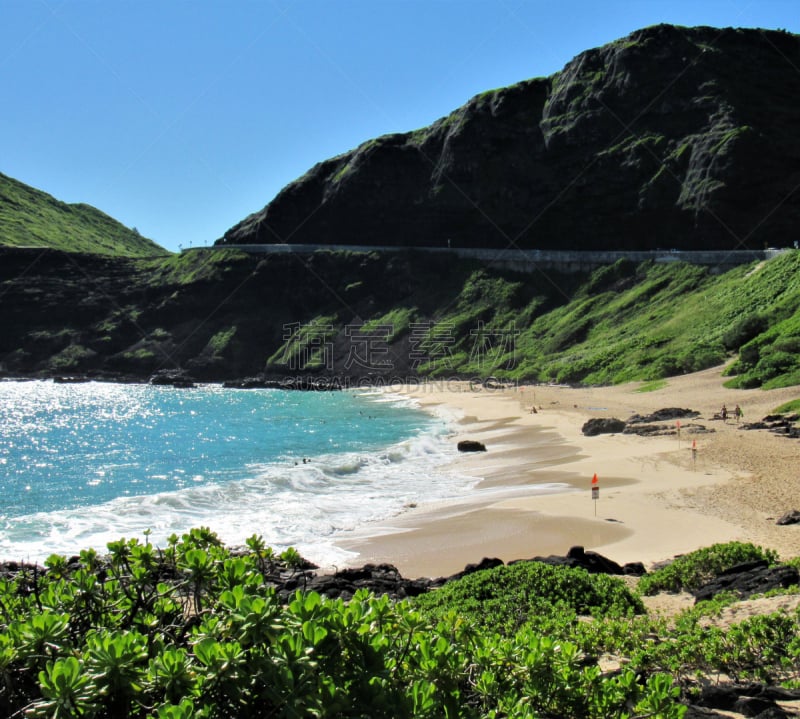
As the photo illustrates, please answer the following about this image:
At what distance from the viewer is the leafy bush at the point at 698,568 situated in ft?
36.1

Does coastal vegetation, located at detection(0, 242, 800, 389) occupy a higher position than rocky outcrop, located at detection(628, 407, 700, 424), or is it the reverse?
coastal vegetation, located at detection(0, 242, 800, 389)

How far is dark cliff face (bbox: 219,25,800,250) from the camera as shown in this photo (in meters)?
75.5

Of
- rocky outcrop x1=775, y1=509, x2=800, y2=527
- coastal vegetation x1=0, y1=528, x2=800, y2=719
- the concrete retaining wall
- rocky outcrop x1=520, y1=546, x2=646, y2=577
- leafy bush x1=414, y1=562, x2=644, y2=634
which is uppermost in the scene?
the concrete retaining wall

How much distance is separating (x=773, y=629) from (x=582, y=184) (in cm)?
9120

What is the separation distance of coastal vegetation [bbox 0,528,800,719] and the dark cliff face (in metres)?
78.9

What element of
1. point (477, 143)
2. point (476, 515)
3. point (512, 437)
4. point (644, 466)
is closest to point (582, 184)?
point (477, 143)

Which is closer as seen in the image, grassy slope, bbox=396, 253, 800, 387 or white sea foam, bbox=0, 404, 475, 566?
white sea foam, bbox=0, 404, 475, 566

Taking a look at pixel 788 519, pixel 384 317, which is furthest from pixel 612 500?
pixel 384 317

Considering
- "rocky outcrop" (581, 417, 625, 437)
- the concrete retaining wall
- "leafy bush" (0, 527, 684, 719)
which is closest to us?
"leafy bush" (0, 527, 684, 719)

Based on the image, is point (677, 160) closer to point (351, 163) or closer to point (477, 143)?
point (477, 143)

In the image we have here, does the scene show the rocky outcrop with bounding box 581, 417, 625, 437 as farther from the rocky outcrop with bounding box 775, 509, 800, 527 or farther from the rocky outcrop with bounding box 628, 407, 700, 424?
the rocky outcrop with bounding box 775, 509, 800, 527

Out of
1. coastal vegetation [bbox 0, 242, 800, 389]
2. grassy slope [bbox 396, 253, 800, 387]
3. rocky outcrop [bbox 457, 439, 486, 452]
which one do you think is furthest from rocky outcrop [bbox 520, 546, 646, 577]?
coastal vegetation [bbox 0, 242, 800, 389]

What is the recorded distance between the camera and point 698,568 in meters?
11.2

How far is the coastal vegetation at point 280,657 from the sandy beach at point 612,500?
9069 millimetres
